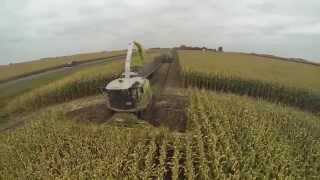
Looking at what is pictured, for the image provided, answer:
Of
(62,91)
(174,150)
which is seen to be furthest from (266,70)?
(174,150)

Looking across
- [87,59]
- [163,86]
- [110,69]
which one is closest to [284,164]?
[163,86]

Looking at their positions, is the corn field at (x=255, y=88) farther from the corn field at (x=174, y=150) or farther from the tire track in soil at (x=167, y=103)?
the corn field at (x=174, y=150)

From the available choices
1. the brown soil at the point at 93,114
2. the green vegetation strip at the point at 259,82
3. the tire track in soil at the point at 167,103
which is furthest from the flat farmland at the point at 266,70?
the brown soil at the point at 93,114

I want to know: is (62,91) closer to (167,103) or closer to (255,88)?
(167,103)

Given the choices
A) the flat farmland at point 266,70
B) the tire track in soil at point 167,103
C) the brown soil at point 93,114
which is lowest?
the brown soil at point 93,114

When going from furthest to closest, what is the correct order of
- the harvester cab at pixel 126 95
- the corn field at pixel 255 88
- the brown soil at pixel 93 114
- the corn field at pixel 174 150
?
the corn field at pixel 255 88 < the brown soil at pixel 93 114 < the harvester cab at pixel 126 95 < the corn field at pixel 174 150

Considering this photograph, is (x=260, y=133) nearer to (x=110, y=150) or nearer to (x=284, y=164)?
(x=284, y=164)
